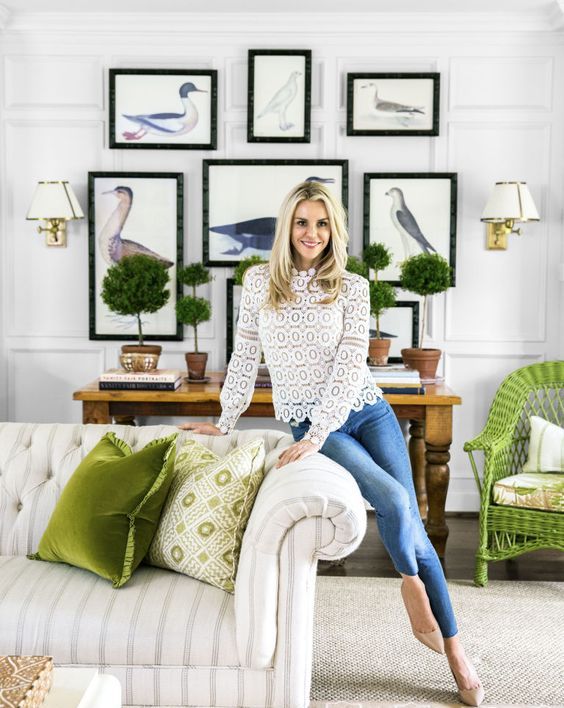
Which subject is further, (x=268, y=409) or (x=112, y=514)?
(x=268, y=409)

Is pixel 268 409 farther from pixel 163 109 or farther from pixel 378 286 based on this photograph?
pixel 163 109

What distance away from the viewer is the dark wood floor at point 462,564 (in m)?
3.42

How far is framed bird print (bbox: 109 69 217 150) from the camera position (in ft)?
13.4

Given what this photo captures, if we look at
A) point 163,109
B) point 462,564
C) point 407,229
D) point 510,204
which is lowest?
point 462,564

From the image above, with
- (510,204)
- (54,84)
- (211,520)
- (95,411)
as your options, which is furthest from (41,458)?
(510,204)

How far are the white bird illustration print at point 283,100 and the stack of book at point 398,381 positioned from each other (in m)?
1.45

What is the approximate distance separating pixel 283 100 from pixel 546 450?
2.19 m

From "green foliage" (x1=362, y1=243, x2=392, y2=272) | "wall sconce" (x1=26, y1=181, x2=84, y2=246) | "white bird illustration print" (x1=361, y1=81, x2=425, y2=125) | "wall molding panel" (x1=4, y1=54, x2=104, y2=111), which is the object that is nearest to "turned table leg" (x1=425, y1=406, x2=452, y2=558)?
"green foliage" (x1=362, y1=243, x2=392, y2=272)

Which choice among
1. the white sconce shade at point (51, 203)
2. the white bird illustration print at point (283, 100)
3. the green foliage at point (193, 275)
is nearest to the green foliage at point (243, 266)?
the green foliage at point (193, 275)

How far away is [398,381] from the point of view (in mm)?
3531

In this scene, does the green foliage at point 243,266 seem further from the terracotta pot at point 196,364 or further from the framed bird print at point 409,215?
the framed bird print at point 409,215

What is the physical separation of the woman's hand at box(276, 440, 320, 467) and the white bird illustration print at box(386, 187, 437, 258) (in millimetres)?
2180

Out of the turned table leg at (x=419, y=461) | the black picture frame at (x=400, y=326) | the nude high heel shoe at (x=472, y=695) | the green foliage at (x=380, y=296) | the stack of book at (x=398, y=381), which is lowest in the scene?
the nude high heel shoe at (x=472, y=695)

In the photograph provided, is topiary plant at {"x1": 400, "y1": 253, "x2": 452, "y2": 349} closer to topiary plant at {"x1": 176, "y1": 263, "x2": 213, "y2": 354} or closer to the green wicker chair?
the green wicker chair
